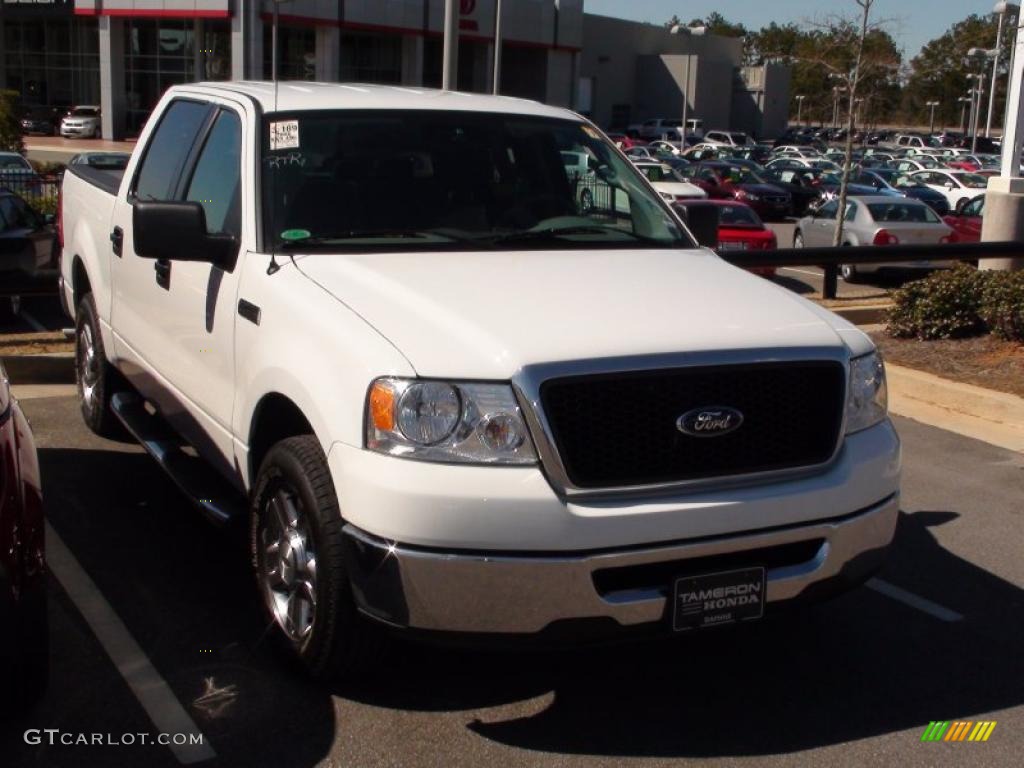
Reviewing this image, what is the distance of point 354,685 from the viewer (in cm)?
439

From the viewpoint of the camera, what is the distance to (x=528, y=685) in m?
4.52

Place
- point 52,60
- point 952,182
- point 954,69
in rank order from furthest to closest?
point 954,69, point 52,60, point 952,182

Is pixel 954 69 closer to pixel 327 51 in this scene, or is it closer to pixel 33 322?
pixel 327 51

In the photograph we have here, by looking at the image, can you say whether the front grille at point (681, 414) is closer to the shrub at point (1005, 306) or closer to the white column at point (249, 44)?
the shrub at point (1005, 306)

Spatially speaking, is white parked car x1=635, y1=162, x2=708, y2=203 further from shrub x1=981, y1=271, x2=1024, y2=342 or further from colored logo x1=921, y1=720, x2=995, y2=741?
colored logo x1=921, y1=720, x2=995, y2=741

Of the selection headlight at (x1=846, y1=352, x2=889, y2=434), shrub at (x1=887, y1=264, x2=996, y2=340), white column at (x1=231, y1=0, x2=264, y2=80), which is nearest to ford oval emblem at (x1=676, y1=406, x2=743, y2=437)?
headlight at (x1=846, y1=352, x2=889, y2=434)

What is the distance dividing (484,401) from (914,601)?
2603 millimetres

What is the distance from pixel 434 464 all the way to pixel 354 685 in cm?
105

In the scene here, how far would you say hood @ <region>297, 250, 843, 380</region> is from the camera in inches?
153

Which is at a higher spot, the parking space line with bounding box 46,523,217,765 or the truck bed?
the truck bed

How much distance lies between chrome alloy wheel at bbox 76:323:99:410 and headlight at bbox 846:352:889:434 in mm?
4361

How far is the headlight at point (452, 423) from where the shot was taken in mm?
3789

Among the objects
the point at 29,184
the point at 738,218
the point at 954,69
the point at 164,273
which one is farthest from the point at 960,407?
the point at 954,69

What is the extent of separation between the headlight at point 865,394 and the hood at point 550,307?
169 mm
